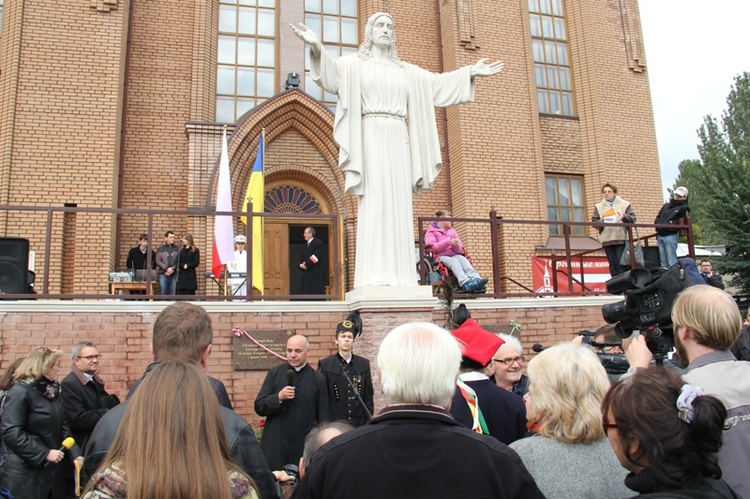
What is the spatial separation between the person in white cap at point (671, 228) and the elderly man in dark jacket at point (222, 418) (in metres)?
8.52

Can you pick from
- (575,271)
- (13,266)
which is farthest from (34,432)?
(575,271)

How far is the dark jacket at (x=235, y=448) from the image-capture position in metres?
2.16

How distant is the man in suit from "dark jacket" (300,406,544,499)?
7272mm

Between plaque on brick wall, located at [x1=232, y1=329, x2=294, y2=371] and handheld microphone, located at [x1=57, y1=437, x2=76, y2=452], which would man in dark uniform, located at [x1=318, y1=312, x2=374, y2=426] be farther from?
handheld microphone, located at [x1=57, y1=437, x2=76, y2=452]

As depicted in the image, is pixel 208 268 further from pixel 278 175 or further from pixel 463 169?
pixel 463 169

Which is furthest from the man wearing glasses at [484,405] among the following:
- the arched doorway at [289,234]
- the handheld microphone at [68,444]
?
the arched doorway at [289,234]

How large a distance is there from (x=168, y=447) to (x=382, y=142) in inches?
222

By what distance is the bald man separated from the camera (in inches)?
192

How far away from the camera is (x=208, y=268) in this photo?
11820 mm

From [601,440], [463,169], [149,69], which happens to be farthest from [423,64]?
[601,440]

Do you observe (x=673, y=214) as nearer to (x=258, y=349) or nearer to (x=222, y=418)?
(x=258, y=349)

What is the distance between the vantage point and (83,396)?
16.7 feet

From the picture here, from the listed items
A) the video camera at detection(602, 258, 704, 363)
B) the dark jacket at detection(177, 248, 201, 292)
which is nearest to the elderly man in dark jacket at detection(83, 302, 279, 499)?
the video camera at detection(602, 258, 704, 363)

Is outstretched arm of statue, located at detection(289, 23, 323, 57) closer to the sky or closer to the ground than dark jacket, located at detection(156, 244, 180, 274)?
closer to the sky
